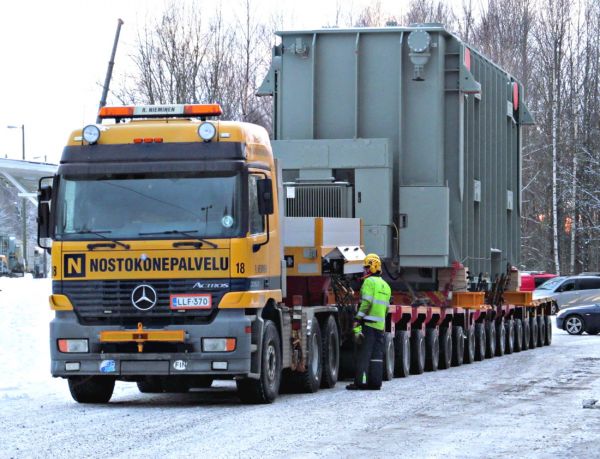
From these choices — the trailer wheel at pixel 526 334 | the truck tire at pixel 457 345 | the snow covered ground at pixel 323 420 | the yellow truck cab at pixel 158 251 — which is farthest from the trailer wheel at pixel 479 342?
the yellow truck cab at pixel 158 251

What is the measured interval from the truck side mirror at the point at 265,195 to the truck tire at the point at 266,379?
4.55 ft

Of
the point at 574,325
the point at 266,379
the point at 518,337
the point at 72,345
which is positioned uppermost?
the point at 72,345

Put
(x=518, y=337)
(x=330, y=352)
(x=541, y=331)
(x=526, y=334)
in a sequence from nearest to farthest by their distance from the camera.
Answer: (x=330, y=352), (x=518, y=337), (x=526, y=334), (x=541, y=331)

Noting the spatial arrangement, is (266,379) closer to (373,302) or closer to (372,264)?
(373,302)

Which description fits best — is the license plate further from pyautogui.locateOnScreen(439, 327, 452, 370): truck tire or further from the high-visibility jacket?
pyautogui.locateOnScreen(439, 327, 452, 370): truck tire

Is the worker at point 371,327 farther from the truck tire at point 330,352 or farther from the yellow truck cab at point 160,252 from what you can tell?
the yellow truck cab at point 160,252

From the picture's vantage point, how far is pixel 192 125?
611 inches

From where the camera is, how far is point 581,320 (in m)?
39.0

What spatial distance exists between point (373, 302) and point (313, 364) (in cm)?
118

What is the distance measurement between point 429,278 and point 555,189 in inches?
1532

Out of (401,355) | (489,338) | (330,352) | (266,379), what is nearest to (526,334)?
(489,338)

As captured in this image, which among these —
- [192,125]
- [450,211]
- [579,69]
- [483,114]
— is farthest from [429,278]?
[579,69]

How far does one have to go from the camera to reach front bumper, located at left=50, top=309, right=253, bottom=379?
15.0 metres

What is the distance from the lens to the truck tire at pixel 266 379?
50.9 feet
